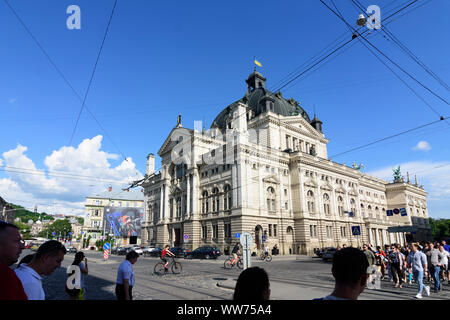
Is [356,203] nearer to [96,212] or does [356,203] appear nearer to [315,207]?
[315,207]

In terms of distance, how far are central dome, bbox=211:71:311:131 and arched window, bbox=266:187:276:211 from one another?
50.7ft

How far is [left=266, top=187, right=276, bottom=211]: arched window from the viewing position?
1655 inches

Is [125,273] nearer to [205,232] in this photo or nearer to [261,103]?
[205,232]

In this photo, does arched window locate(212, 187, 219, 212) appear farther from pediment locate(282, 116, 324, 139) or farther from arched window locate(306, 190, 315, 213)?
pediment locate(282, 116, 324, 139)

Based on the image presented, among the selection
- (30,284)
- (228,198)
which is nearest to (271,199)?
(228,198)

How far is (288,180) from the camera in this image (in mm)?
45250

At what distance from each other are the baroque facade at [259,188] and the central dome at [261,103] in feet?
0.69

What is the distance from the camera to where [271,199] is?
139 feet

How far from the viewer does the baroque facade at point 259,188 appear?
4034 centimetres

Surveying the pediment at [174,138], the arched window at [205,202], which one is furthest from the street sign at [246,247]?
the pediment at [174,138]

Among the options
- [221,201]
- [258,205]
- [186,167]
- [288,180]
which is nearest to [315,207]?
[288,180]

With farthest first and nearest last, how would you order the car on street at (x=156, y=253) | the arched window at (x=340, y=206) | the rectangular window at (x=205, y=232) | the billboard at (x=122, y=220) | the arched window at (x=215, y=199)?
the billboard at (x=122, y=220) < the arched window at (x=340, y=206) < the rectangular window at (x=205, y=232) < the arched window at (x=215, y=199) < the car on street at (x=156, y=253)

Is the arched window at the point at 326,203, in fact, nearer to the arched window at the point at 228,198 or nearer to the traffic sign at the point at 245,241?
the arched window at the point at 228,198
